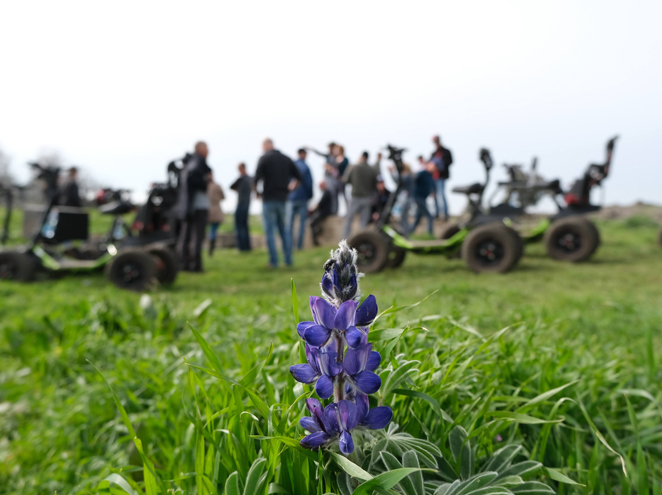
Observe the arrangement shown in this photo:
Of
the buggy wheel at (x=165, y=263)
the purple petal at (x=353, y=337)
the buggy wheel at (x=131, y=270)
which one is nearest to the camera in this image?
the purple petal at (x=353, y=337)

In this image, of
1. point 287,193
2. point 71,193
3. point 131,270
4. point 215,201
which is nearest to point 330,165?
point 215,201

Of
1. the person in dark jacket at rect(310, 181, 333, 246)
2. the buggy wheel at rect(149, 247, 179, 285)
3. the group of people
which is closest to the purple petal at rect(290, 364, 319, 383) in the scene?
the buggy wheel at rect(149, 247, 179, 285)

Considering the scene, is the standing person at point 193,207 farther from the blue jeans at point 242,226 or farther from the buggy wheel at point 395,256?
the buggy wheel at point 395,256

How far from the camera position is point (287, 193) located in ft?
26.0

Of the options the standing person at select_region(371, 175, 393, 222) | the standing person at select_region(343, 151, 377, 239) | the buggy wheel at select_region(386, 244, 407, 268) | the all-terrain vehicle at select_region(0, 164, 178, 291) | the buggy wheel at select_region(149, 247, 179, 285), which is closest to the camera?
the all-terrain vehicle at select_region(0, 164, 178, 291)

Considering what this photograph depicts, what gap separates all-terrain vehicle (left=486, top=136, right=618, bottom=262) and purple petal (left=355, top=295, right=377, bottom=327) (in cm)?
765

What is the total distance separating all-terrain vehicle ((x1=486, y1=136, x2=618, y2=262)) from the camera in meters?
7.50

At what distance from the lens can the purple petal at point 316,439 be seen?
2.49ft

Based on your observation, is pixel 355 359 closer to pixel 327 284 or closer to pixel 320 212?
pixel 327 284

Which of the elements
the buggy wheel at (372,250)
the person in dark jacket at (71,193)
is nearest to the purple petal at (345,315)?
the buggy wheel at (372,250)

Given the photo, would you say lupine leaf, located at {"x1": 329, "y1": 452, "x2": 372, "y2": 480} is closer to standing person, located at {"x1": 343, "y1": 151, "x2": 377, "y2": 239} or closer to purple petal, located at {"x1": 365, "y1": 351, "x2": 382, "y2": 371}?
purple petal, located at {"x1": 365, "y1": 351, "x2": 382, "y2": 371}

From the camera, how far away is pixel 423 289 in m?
5.54

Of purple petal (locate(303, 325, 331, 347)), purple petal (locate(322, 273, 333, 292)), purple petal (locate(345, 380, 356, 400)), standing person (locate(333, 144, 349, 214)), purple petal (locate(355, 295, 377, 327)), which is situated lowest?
purple petal (locate(345, 380, 356, 400))

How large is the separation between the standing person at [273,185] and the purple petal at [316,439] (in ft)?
22.9
